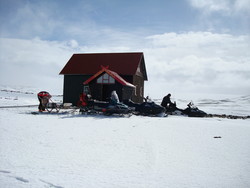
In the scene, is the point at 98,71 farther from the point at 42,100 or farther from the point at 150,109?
the point at 150,109

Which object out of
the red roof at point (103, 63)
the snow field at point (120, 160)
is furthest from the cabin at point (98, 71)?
the snow field at point (120, 160)

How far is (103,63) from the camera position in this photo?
84.8 feet

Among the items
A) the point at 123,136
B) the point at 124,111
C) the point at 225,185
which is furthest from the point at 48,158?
the point at 124,111

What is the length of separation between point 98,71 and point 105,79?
4.19m

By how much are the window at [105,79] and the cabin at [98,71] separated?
544mm

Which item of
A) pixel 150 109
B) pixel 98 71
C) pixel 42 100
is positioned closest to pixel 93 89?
pixel 98 71

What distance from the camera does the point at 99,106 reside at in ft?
51.6

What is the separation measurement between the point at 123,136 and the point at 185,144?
2373 millimetres

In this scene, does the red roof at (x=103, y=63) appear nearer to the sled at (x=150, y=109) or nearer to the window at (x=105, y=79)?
the window at (x=105, y=79)

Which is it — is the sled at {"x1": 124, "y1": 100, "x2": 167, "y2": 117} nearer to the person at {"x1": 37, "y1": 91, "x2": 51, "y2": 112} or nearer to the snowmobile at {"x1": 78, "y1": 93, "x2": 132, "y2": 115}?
the snowmobile at {"x1": 78, "y1": 93, "x2": 132, "y2": 115}

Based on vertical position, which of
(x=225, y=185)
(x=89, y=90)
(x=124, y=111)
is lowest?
(x=225, y=185)

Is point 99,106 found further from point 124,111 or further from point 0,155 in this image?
point 0,155

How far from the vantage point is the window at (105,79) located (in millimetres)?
20381

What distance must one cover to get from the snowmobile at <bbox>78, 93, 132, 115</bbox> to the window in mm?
4714
